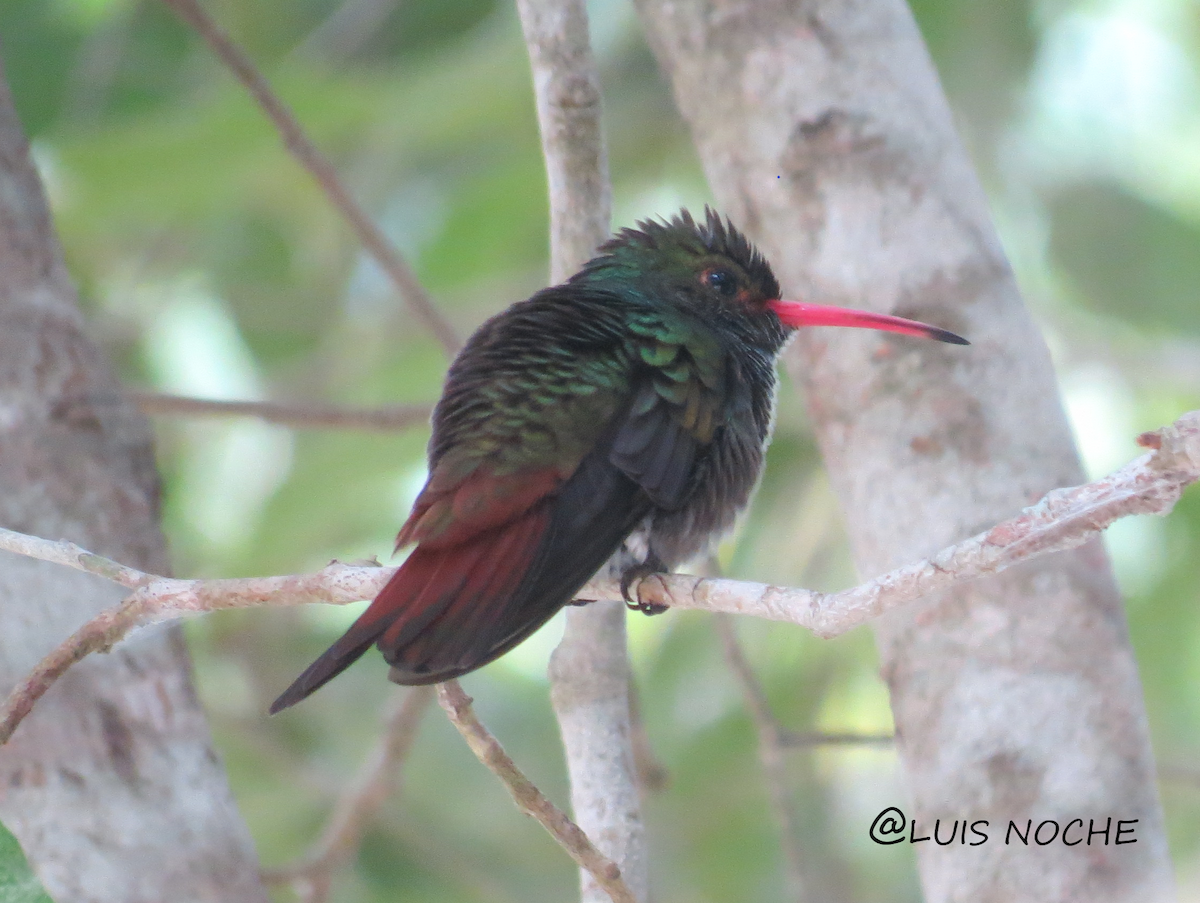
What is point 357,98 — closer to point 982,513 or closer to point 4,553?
point 4,553

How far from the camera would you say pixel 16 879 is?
1.92 meters

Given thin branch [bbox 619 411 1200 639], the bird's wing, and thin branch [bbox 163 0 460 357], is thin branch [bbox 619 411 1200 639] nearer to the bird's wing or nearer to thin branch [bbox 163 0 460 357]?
the bird's wing

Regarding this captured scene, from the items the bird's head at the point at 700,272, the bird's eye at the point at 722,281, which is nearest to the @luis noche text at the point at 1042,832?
the bird's head at the point at 700,272

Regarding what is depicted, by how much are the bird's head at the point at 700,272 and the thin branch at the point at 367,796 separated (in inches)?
43.8

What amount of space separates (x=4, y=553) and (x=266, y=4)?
3.87 metres

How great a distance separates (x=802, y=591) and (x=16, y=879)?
1.12m

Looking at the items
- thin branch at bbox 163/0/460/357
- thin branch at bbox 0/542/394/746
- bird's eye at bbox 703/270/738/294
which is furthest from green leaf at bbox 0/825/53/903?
bird's eye at bbox 703/270/738/294

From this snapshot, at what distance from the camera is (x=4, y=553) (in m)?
2.72

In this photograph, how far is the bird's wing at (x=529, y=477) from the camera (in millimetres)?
2264

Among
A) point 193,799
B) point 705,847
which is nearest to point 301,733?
point 705,847

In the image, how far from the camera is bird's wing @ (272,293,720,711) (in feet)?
7.43

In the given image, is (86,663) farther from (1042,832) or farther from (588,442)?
(1042,832)

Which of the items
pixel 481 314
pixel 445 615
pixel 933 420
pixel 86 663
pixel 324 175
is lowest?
pixel 86 663

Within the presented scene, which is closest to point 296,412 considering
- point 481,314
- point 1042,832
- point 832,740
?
point 832,740
